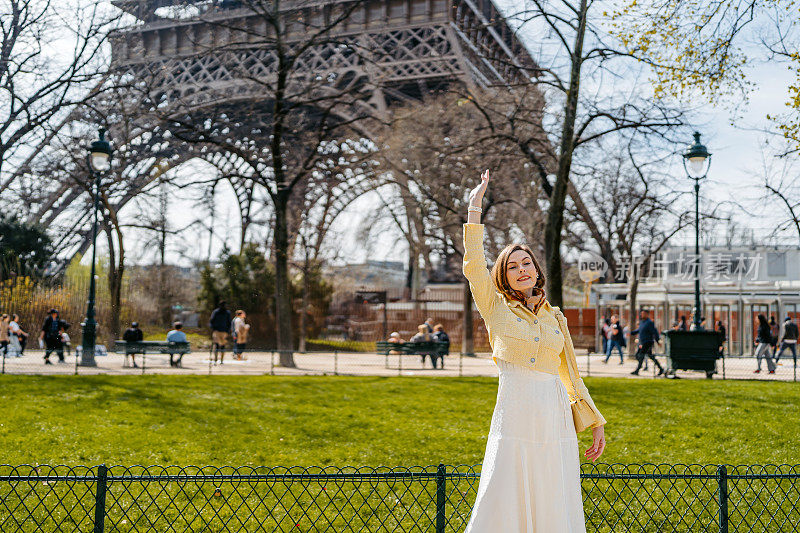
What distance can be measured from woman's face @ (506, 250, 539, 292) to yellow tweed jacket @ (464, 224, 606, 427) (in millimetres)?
110

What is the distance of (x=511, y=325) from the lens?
13.4 ft

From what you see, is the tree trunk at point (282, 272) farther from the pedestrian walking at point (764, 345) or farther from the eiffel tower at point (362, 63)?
the pedestrian walking at point (764, 345)

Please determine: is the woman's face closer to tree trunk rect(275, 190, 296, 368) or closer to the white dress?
the white dress

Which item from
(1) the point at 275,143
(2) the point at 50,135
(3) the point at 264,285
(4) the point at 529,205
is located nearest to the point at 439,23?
(4) the point at 529,205

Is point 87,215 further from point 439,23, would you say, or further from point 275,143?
point 439,23

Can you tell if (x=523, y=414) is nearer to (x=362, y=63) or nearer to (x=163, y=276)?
(x=362, y=63)

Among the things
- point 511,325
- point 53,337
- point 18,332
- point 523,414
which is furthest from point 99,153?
point 523,414

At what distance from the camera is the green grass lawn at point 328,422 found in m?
8.52

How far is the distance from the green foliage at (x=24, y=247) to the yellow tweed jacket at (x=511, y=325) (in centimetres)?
2558

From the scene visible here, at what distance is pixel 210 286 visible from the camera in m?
29.8

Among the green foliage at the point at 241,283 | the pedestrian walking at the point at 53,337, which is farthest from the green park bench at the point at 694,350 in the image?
the green foliage at the point at 241,283

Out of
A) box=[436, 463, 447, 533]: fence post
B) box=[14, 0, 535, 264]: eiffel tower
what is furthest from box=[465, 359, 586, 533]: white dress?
box=[14, 0, 535, 264]: eiffel tower

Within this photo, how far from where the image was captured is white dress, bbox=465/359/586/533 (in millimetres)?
3895

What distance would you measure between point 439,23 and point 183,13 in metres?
15.6
